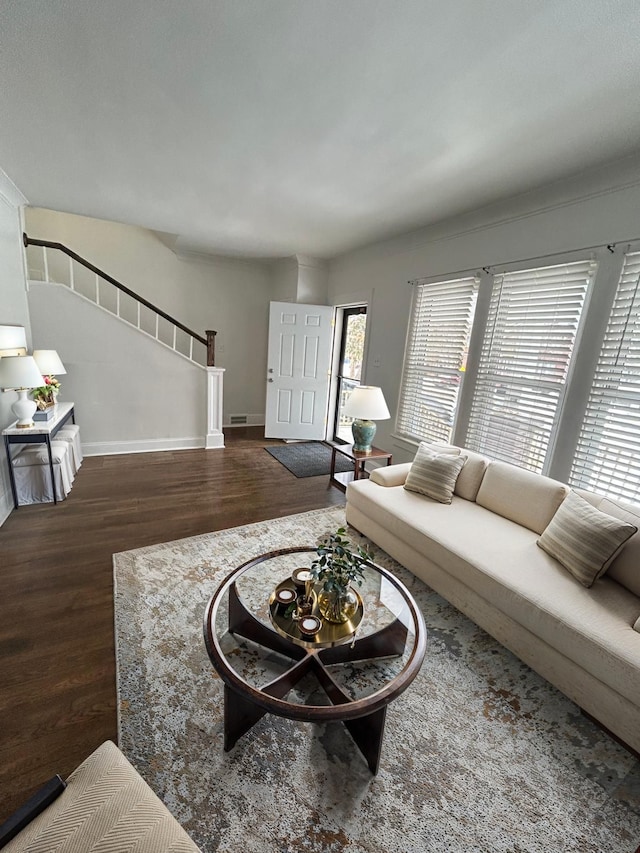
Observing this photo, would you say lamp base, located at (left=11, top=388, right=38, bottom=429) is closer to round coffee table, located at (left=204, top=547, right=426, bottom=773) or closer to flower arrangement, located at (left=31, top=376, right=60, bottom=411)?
flower arrangement, located at (left=31, top=376, right=60, bottom=411)

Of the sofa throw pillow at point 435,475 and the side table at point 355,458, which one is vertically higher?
the sofa throw pillow at point 435,475

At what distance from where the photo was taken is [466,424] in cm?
324

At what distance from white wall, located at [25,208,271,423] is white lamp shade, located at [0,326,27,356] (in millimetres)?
974

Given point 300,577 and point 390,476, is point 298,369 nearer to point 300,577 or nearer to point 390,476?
point 390,476

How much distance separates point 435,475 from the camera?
104 inches

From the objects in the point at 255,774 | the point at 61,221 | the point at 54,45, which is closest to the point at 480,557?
the point at 255,774

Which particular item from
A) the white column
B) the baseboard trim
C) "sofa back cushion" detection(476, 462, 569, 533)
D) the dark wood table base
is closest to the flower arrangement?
the baseboard trim

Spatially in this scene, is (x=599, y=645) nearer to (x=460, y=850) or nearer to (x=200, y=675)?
Result: (x=460, y=850)

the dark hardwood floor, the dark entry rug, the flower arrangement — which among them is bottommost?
the dark hardwood floor

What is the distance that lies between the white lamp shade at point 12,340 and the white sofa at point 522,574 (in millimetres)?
3024

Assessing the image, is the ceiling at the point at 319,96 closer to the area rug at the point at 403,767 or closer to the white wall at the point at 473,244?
the white wall at the point at 473,244

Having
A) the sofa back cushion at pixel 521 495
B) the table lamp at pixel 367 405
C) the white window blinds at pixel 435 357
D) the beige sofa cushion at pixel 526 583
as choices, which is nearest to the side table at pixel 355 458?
the table lamp at pixel 367 405

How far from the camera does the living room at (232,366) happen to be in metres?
1.30

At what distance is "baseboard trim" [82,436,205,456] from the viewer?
14.1ft
